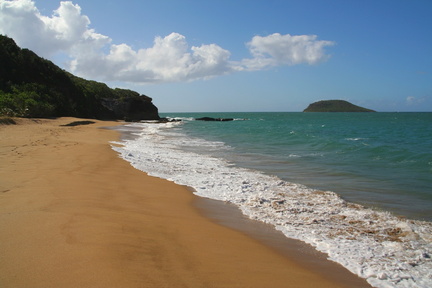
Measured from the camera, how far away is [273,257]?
3916mm

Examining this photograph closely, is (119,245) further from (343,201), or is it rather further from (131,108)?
(131,108)

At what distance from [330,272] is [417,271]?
3.76 ft

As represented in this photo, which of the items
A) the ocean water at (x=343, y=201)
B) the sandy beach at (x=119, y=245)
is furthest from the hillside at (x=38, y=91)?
the sandy beach at (x=119, y=245)

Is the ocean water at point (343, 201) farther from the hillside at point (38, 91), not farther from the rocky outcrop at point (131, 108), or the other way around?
the rocky outcrop at point (131, 108)

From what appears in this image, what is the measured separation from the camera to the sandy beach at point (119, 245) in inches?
113

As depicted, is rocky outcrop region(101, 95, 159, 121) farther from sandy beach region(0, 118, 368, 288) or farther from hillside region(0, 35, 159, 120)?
sandy beach region(0, 118, 368, 288)

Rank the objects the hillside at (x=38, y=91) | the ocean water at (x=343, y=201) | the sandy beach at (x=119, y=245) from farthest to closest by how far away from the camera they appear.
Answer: the hillside at (x=38, y=91) → the ocean water at (x=343, y=201) → the sandy beach at (x=119, y=245)

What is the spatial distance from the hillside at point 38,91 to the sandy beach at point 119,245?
23.0 meters

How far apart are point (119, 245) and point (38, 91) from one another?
36106mm

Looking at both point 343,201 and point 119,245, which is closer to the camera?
point 119,245

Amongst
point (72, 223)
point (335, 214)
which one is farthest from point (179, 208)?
point (335, 214)

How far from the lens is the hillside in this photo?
26081 millimetres

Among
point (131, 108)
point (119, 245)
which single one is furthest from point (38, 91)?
point (119, 245)

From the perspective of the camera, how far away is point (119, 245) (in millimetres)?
3520
